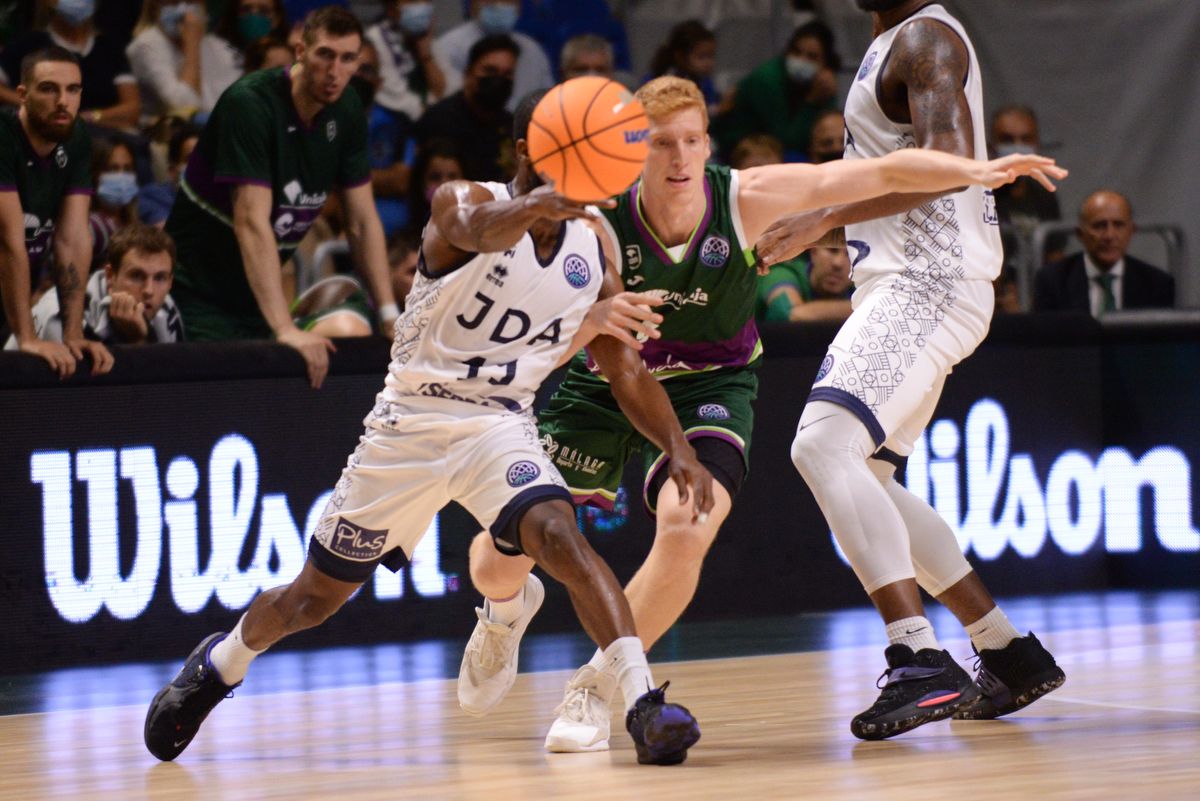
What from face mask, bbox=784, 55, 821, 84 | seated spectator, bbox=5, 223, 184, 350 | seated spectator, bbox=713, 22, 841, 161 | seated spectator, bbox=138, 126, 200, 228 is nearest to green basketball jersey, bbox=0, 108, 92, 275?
seated spectator, bbox=5, 223, 184, 350

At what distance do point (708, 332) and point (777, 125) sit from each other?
580 centimetres

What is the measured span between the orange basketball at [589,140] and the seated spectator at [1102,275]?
5.68 metres

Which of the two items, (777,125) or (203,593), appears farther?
→ (777,125)

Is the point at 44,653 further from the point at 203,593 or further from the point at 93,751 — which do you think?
the point at 93,751

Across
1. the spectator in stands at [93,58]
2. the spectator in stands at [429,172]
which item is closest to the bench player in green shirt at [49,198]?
the spectator in stands at [429,172]

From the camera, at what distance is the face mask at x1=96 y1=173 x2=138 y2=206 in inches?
359

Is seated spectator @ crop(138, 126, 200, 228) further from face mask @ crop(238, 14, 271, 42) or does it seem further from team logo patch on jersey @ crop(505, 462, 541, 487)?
team logo patch on jersey @ crop(505, 462, 541, 487)

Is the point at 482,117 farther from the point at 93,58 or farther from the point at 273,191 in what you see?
the point at 273,191

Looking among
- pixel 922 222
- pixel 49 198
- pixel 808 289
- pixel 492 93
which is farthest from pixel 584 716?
pixel 492 93

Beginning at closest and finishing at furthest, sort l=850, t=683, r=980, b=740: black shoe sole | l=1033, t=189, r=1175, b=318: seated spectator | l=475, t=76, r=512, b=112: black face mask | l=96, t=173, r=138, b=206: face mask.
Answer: l=850, t=683, r=980, b=740: black shoe sole < l=96, t=173, r=138, b=206: face mask < l=1033, t=189, r=1175, b=318: seated spectator < l=475, t=76, r=512, b=112: black face mask

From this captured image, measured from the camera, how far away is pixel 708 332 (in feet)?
19.3

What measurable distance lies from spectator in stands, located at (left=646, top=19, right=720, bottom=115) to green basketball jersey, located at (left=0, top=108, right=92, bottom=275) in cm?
456

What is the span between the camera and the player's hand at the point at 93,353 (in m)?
7.50

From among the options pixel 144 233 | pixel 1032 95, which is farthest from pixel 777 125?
pixel 144 233
